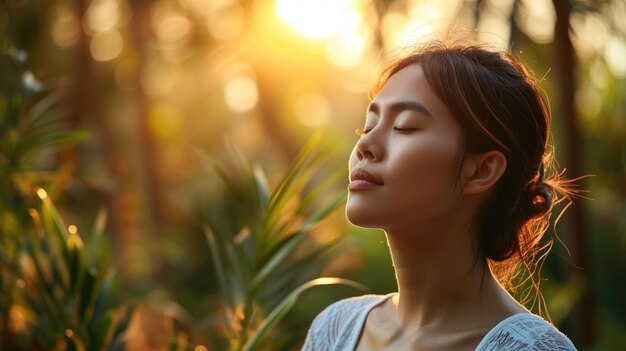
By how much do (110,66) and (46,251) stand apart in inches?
873

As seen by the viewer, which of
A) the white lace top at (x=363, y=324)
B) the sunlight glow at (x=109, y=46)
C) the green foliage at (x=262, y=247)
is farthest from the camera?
the sunlight glow at (x=109, y=46)

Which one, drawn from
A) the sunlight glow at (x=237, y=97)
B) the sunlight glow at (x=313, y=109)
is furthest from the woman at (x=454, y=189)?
the sunlight glow at (x=313, y=109)

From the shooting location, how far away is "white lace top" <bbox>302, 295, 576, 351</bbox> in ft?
5.97

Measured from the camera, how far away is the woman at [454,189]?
6.24 feet

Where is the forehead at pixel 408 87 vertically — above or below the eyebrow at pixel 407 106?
above

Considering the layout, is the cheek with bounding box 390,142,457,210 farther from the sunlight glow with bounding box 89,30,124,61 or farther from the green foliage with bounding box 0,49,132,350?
the sunlight glow with bounding box 89,30,124,61

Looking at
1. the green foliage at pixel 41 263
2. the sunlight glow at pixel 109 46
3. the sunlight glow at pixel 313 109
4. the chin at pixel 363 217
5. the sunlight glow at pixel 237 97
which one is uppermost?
the chin at pixel 363 217

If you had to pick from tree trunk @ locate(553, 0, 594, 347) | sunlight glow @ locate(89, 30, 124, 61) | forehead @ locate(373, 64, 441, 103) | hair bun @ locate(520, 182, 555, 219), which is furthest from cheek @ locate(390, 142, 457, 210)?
sunlight glow @ locate(89, 30, 124, 61)

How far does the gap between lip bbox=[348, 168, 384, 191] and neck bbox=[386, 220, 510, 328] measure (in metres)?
0.12

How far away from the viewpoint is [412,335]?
2.00m

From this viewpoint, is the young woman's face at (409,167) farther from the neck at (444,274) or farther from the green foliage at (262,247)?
the green foliage at (262,247)

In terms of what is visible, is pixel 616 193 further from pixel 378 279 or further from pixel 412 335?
pixel 412 335

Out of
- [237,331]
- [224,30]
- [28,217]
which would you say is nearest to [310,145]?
[237,331]

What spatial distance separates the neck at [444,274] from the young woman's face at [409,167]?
0.05 meters
